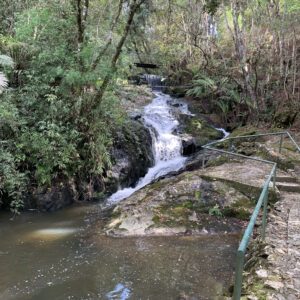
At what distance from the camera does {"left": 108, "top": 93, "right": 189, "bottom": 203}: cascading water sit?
12.7m

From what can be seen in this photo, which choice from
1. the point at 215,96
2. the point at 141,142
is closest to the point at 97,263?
the point at 141,142

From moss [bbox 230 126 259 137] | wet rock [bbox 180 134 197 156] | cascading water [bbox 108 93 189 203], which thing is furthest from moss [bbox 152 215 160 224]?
moss [bbox 230 126 259 137]

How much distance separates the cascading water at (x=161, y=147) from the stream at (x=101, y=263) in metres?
3.12

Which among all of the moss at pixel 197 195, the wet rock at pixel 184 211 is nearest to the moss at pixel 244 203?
the wet rock at pixel 184 211

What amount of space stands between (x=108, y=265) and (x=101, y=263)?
0.50 ft

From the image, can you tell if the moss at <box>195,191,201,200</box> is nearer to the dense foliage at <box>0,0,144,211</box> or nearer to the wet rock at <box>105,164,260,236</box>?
the wet rock at <box>105,164,260,236</box>

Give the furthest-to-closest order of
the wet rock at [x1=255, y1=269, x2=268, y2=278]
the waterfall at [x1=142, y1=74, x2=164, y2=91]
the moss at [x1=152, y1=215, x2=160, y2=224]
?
the waterfall at [x1=142, y1=74, x2=164, y2=91], the moss at [x1=152, y1=215, x2=160, y2=224], the wet rock at [x1=255, y1=269, x2=268, y2=278]

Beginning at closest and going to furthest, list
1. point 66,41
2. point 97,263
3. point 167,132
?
point 97,263
point 66,41
point 167,132

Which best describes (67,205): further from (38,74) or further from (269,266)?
(269,266)

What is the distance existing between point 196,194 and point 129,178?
431 centimetres

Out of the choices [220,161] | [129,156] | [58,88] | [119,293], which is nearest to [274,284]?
[119,293]

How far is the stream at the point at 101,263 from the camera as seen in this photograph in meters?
5.46

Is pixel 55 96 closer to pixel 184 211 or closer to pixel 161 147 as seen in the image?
pixel 184 211

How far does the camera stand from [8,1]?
11.6m
